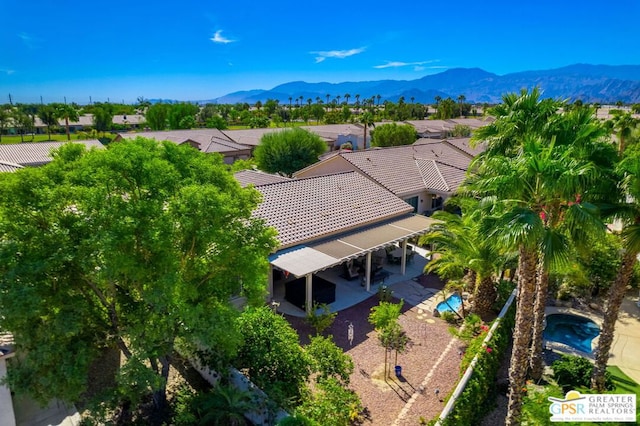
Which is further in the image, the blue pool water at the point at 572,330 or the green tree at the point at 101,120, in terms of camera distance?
the green tree at the point at 101,120

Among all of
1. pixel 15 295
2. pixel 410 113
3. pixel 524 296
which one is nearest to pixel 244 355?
pixel 15 295

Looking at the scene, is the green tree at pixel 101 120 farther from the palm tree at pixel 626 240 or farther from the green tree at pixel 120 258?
the palm tree at pixel 626 240

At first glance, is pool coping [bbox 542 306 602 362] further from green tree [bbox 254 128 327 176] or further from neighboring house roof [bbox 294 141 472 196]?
green tree [bbox 254 128 327 176]

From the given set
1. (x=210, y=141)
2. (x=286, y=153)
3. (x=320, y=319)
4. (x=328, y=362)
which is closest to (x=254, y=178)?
(x=286, y=153)

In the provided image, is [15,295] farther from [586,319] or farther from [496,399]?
[586,319]

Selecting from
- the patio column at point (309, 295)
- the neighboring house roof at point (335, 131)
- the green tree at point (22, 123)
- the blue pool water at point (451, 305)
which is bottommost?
the blue pool water at point (451, 305)

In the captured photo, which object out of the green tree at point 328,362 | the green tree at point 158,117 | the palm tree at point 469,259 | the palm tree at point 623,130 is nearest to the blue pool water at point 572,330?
the palm tree at point 469,259
